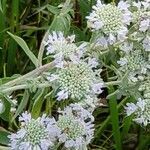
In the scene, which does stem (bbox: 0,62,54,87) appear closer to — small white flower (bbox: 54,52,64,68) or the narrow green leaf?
small white flower (bbox: 54,52,64,68)

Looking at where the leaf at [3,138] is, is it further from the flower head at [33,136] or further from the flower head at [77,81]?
the flower head at [77,81]

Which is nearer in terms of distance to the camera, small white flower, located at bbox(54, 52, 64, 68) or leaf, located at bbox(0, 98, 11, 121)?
small white flower, located at bbox(54, 52, 64, 68)

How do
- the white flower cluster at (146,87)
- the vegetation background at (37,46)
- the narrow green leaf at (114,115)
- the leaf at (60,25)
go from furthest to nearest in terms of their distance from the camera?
the vegetation background at (37,46)
the narrow green leaf at (114,115)
the leaf at (60,25)
the white flower cluster at (146,87)

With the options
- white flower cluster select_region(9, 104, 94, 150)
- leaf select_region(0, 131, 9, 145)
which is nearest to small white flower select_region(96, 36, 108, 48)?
white flower cluster select_region(9, 104, 94, 150)

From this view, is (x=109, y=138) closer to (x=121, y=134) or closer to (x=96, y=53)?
(x=121, y=134)

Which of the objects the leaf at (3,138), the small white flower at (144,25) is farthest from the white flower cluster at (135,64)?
the leaf at (3,138)

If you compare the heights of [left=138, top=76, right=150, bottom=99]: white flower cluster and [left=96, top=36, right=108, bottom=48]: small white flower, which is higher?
[left=96, top=36, right=108, bottom=48]: small white flower

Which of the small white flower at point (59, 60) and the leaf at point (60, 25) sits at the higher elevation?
the leaf at point (60, 25)

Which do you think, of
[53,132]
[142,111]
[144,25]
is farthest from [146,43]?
[53,132]

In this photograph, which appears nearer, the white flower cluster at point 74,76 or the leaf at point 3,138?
the white flower cluster at point 74,76
